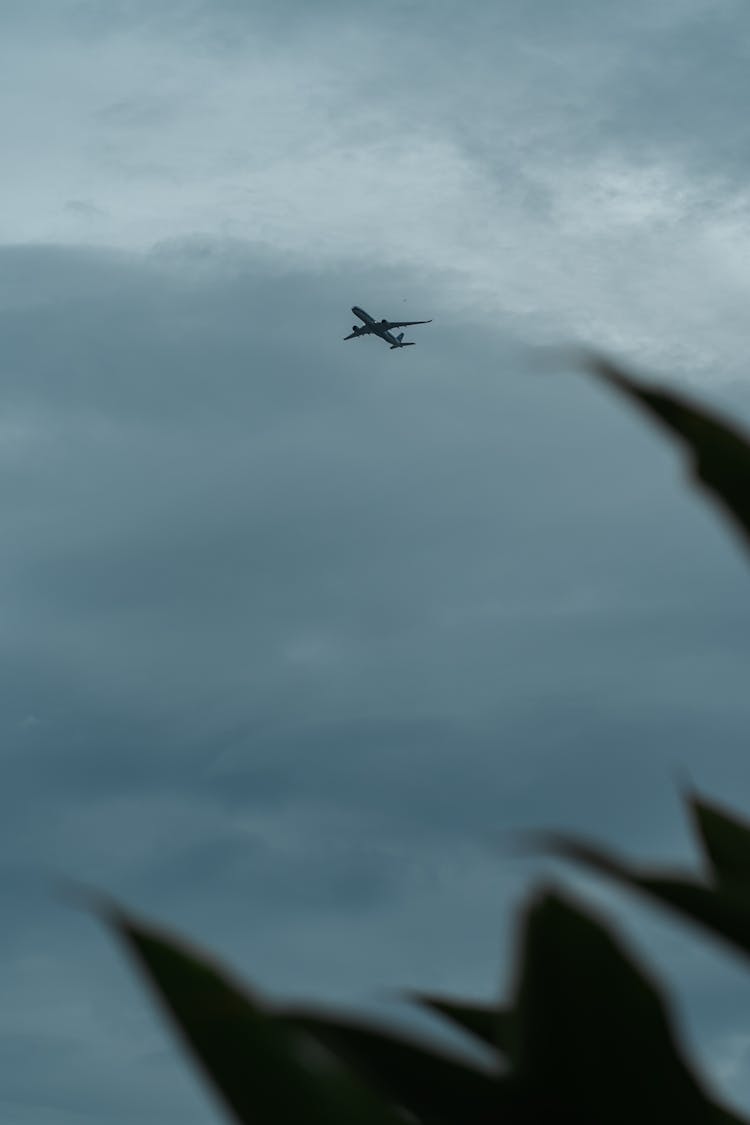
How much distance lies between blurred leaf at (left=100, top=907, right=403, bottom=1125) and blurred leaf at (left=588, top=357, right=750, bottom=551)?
2.69 ft

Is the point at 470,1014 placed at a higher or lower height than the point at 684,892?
lower

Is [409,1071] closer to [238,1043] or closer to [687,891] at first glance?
[238,1043]

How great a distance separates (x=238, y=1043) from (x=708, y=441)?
90 centimetres

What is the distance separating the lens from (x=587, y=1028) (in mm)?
1686

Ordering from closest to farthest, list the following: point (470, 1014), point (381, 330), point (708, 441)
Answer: point (708, 441) → point (470, 1014) → point (381, 330)

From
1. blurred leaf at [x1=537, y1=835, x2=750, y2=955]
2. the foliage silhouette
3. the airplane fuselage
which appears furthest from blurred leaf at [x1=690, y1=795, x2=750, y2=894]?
the airplane fuselage

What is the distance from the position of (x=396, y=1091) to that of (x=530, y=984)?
0.31 metres

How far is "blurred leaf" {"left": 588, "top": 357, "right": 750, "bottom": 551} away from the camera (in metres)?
1.82

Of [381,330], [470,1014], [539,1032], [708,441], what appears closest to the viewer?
[539,1032]

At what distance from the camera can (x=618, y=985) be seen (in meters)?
1.70

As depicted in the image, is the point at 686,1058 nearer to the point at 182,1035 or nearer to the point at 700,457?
the point at 182,1035

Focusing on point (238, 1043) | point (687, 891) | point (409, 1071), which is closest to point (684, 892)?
point (687, 891)

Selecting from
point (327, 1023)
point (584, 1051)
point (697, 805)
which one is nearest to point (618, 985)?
point (584, 1051)

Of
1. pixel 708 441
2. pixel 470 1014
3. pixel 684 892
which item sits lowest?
pixel 470 1014
